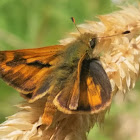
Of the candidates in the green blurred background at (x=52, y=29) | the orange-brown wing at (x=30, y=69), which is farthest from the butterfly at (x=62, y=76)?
the green blurred background at (x=52, y=29)

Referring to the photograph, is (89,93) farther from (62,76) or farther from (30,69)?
(30,69)

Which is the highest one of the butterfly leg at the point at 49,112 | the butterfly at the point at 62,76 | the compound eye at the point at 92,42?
the compound eye at the point at 92,42

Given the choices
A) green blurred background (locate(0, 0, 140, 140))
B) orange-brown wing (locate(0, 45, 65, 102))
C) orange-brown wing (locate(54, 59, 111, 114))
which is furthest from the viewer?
green blurred background (locate(0, 0, 140, 140))

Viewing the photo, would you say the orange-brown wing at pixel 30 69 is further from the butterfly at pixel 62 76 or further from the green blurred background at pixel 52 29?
the green blurred background at pixel 52 29

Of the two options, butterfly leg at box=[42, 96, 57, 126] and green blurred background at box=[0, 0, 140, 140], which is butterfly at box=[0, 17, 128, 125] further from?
green blurred background at box=[0, 0, 140, 140]

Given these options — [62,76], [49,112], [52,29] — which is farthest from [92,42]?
[52,29]

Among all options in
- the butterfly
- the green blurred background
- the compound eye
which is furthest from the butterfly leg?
the green blurred background

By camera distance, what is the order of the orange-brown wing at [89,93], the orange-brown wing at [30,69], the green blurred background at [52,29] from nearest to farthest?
→ the orange-brown wing at [89,93], the orange-brown wing at [30,69], the green blurred background at [52,29]

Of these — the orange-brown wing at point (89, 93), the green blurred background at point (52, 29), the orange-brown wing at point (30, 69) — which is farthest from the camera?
the green blurred background at point (52, 29)
